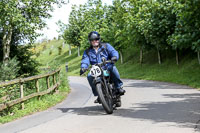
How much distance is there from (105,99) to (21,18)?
10233 millimetres

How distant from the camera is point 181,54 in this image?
30219 mm

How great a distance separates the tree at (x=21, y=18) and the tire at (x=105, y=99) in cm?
974

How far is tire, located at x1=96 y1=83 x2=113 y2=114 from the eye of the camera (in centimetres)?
705

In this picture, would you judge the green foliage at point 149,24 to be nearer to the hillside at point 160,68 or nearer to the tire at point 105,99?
the hillside at point 160,68

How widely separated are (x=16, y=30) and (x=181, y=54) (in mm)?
17524

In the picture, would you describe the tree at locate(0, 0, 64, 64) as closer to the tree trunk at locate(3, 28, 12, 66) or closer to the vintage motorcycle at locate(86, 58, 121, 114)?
the tree trunk at locate(3, 28, 12, 66)

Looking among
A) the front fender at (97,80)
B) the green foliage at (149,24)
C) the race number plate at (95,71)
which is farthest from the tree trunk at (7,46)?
the front fender at (97,80)

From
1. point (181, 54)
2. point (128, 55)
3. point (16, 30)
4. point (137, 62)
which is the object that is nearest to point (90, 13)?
point (128, 55)

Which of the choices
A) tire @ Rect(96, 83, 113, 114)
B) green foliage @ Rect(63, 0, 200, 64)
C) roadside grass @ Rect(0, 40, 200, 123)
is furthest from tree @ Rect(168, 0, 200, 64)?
tire @ Rect(96, 83, 113, 114)

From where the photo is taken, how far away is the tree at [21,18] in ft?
51.5

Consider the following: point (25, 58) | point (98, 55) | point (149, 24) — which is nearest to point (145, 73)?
point (149, 24)

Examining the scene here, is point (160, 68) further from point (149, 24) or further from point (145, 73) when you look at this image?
point (149, 24)

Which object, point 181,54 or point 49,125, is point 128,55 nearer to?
point 181,54

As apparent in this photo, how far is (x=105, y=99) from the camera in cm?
731
